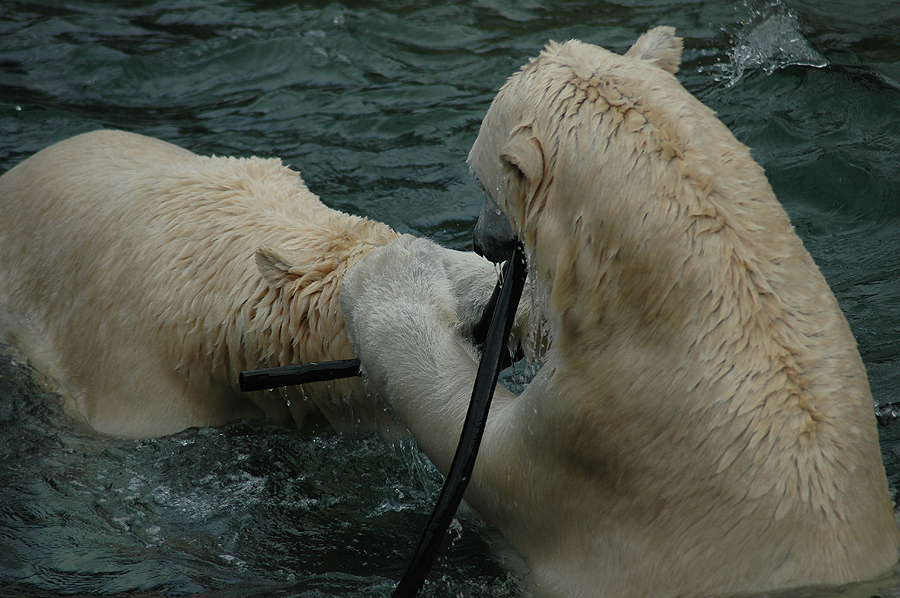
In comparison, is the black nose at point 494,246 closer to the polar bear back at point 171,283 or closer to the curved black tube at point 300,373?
the curved black tube at point 300,373

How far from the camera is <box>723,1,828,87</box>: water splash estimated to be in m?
7.58

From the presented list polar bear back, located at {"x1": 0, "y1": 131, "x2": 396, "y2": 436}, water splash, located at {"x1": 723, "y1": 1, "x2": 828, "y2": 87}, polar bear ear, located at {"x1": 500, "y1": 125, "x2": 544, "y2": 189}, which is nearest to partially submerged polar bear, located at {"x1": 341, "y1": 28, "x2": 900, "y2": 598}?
polar bear ear, located at {"x1": 500, "y1": 125, "x2": 544, "y2": 189}

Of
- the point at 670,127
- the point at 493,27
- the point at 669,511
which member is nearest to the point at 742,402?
the point at 669,511

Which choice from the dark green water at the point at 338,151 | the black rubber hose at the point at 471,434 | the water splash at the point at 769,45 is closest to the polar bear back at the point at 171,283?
the dark green water at the point at 338,151

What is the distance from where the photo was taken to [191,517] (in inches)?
138

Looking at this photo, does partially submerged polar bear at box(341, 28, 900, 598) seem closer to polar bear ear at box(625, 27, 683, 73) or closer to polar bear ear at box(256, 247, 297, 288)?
polar bear ear at box(625, 27, 683, 73)

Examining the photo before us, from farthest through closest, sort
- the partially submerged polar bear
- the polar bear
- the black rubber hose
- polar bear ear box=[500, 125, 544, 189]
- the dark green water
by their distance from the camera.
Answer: the polar bear
the dark green water
the black rubber hose
polar bear ear box=[500, 125, 544, 189]
the partially submerged polar bear

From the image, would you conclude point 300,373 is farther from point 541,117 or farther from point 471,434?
point 541,117

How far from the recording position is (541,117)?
2477 mm

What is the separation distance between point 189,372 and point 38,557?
100 cm

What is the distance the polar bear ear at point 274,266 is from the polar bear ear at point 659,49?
170cm

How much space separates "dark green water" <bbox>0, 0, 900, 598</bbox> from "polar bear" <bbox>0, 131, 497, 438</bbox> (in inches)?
7.0

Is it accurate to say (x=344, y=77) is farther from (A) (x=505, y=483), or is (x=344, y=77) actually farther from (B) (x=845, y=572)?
(B) (x=845, y=572)

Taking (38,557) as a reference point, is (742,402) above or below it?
above
